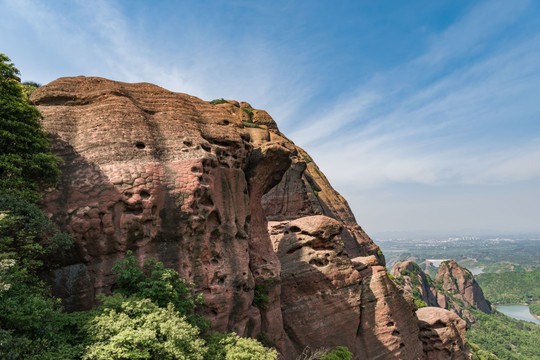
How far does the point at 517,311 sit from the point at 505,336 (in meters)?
70.3

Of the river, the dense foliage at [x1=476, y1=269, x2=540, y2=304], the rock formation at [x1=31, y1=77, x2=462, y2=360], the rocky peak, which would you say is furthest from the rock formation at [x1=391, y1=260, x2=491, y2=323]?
the dense foliage at [x1=476, y1=269, x2=540, y2=304]

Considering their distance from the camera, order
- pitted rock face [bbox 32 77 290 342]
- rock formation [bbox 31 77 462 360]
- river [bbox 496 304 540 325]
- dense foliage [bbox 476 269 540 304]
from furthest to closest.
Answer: dense foliage [bbox 476 269 540 304] < river [bbox 496 304 540 325] < rock formation [bbox 31 77 462 360] < pitted rock face [bbox 32 77 290 342]

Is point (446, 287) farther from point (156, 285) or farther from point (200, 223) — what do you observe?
point (156, 285)

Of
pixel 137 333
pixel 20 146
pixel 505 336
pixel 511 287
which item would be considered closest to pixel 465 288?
pixel 505 336

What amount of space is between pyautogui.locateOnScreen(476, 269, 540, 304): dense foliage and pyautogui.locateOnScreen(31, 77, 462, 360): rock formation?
170 meters

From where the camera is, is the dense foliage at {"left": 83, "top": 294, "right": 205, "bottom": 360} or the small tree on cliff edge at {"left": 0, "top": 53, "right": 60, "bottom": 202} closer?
the dense foliage at {"left": 83, "top": 294, "right": 205, "bottom": 360}

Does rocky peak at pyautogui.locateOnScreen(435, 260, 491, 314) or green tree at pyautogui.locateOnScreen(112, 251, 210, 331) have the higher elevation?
green tree at pyautogui.locateOnScreen(112, 251, 210, 331)

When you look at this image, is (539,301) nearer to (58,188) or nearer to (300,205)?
(300,205)

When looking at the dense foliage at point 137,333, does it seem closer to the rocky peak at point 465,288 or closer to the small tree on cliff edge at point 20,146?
the small tree on cliff edge at point 20,146

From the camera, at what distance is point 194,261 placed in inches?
605

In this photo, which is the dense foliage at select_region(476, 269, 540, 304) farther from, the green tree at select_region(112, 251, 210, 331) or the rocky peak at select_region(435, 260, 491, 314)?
the green tree at select_region(112, 251, 210, 331)

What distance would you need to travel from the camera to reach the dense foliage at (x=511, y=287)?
495 ft

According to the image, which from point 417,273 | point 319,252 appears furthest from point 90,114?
point 417,273

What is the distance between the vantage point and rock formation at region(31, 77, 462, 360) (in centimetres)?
1406
